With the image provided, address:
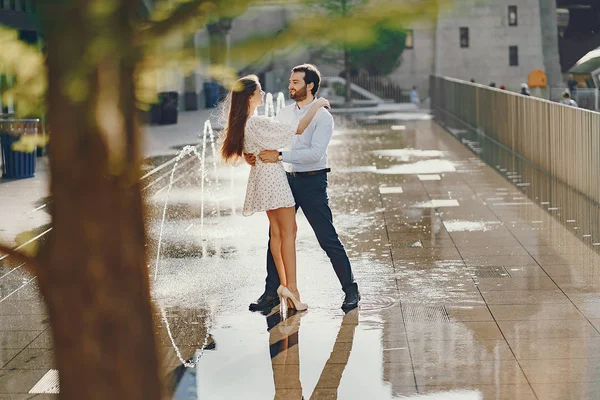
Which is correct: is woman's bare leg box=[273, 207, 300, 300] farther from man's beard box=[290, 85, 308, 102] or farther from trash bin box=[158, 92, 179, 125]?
trash bin box=[158, 92, 179, 125]

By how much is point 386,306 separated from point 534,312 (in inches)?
45.6

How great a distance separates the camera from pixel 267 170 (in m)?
8.52

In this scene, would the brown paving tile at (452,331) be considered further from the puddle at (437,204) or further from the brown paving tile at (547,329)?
the puddle at (437,204)

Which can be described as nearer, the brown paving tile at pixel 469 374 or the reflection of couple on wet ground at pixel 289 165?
the brown paving tile at pixel 469 374

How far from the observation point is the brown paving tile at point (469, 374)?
681cm

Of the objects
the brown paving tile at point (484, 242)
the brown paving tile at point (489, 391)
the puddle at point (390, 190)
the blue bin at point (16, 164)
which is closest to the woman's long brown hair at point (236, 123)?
the brown paving tile at point (489, 391)

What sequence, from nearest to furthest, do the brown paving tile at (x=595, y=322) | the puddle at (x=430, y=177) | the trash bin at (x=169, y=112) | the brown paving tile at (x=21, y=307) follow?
the brown paving tile at (x=595, y=322)
the brown paving tile at (x=21, y=307)
the puddle at (x=430, y=177)
the trash bin at (x=169, y=112)

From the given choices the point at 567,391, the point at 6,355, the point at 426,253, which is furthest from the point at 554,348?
the point at 426,253

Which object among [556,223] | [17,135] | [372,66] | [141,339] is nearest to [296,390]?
[141,339]

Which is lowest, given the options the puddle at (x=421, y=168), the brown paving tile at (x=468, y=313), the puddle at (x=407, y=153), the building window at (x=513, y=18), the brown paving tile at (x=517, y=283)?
the brown paving tile at (x=468, y=313)

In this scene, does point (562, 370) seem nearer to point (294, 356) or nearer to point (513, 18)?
point (294, 356)

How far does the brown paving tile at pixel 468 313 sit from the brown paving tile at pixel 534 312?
0.06m

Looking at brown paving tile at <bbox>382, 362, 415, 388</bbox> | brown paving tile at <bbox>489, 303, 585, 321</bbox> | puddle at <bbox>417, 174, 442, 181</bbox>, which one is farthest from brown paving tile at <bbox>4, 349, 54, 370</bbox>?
puddle at <bbox>417, 174, 442, 181</bbox>

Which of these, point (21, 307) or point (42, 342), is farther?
point (21, 307)
